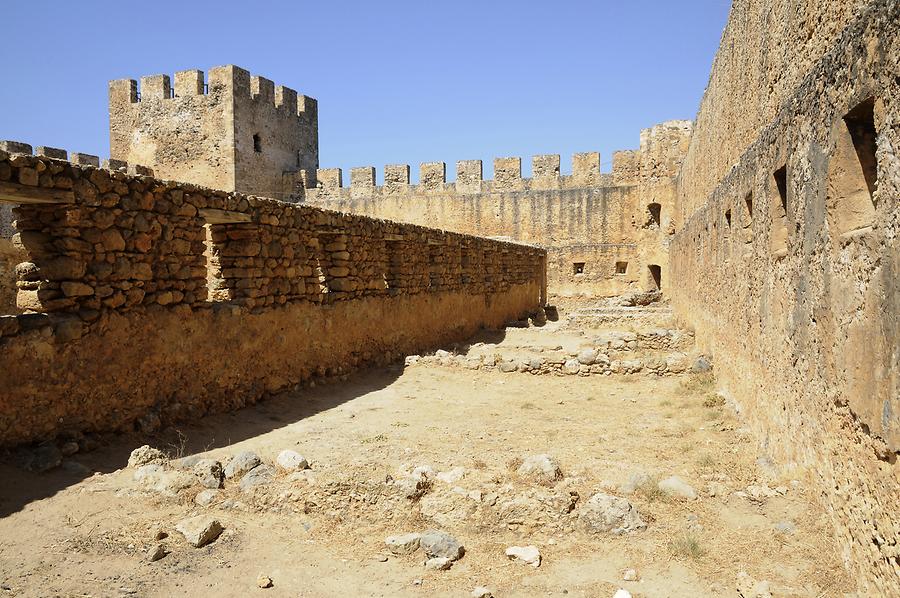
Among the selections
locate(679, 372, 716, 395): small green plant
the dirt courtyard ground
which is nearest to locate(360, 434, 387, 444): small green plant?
the dirt courtyard ground

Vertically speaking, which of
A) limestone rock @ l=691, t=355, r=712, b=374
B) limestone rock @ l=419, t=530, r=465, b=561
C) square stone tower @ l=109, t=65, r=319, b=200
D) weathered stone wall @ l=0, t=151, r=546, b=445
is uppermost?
square stone tower @ l=109, t=65, r=319, b=200

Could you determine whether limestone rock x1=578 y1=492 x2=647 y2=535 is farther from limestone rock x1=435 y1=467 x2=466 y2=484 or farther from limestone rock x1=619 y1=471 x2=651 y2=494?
limestone rock x1=435 y1=467 x2=466 y2=484

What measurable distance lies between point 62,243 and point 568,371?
21.1 ft

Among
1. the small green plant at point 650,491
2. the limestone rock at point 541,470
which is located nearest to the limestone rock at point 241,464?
the limestone rock at point 541,470

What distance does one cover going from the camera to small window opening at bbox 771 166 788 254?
4270mm

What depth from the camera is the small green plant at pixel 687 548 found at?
10.7 ft

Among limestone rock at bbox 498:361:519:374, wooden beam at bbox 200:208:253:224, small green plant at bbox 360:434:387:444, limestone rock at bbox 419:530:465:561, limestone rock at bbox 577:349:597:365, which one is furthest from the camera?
limestone rock at bbox 498:361:519:374

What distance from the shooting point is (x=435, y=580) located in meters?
3.20

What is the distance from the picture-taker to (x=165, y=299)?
18.1 feet

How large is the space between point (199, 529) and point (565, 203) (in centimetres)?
2384

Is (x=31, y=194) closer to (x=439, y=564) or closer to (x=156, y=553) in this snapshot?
(x=156, y=553)

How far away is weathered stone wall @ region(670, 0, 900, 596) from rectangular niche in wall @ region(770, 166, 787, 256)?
1 centimetres

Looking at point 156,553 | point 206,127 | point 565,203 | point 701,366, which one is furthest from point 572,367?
point 206,127

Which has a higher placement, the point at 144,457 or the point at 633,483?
the point at 144,457
